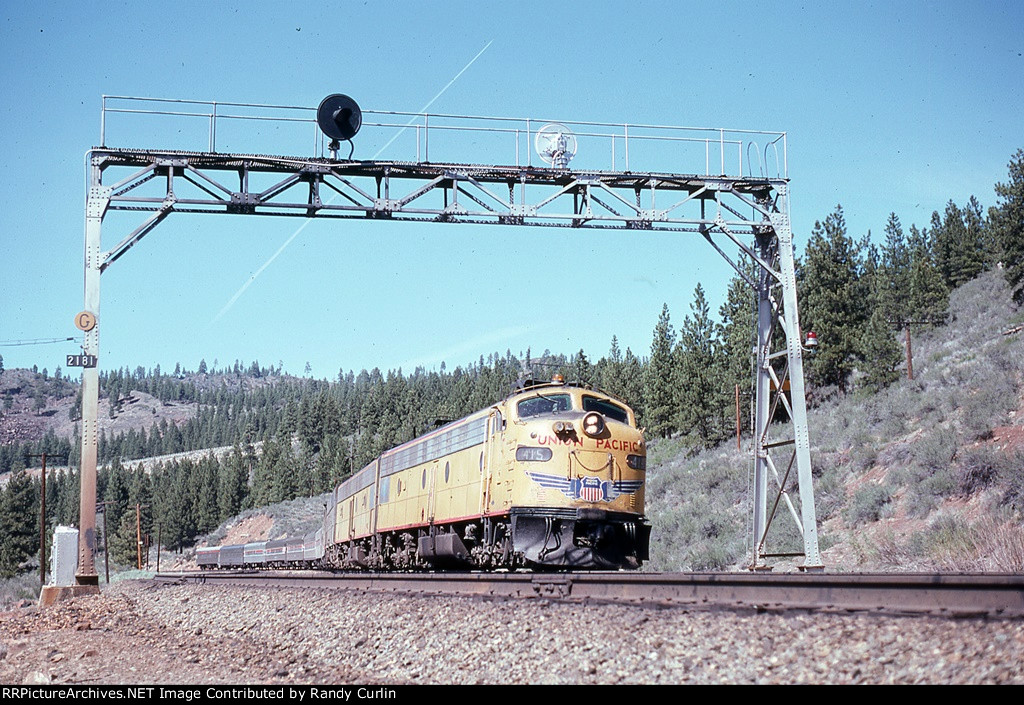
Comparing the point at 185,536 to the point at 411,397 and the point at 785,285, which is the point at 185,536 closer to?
the point at 411,397

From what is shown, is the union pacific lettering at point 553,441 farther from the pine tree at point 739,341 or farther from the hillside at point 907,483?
the pine tree at point 739,341

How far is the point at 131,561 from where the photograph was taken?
10506 centimetres

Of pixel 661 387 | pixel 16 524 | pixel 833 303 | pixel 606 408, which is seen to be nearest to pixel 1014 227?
pixel 833 303

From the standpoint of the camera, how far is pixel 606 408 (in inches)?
703

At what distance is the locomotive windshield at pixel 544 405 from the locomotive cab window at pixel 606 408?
38 centimetres

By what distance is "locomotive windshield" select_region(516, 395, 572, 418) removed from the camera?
672 inches

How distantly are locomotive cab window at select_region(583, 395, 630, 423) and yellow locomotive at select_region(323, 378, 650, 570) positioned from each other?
0.02 m

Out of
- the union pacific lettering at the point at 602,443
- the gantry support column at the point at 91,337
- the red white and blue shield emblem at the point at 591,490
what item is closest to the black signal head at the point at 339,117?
the gantry support column at the point at 91,337

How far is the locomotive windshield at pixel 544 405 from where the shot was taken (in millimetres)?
17062

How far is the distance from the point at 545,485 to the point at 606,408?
237 cm

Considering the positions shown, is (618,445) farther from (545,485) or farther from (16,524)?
(16,524)

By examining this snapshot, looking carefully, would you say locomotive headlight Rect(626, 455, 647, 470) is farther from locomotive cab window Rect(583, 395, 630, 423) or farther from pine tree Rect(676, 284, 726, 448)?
pine tree Rect(676, 284, 726, 448)
